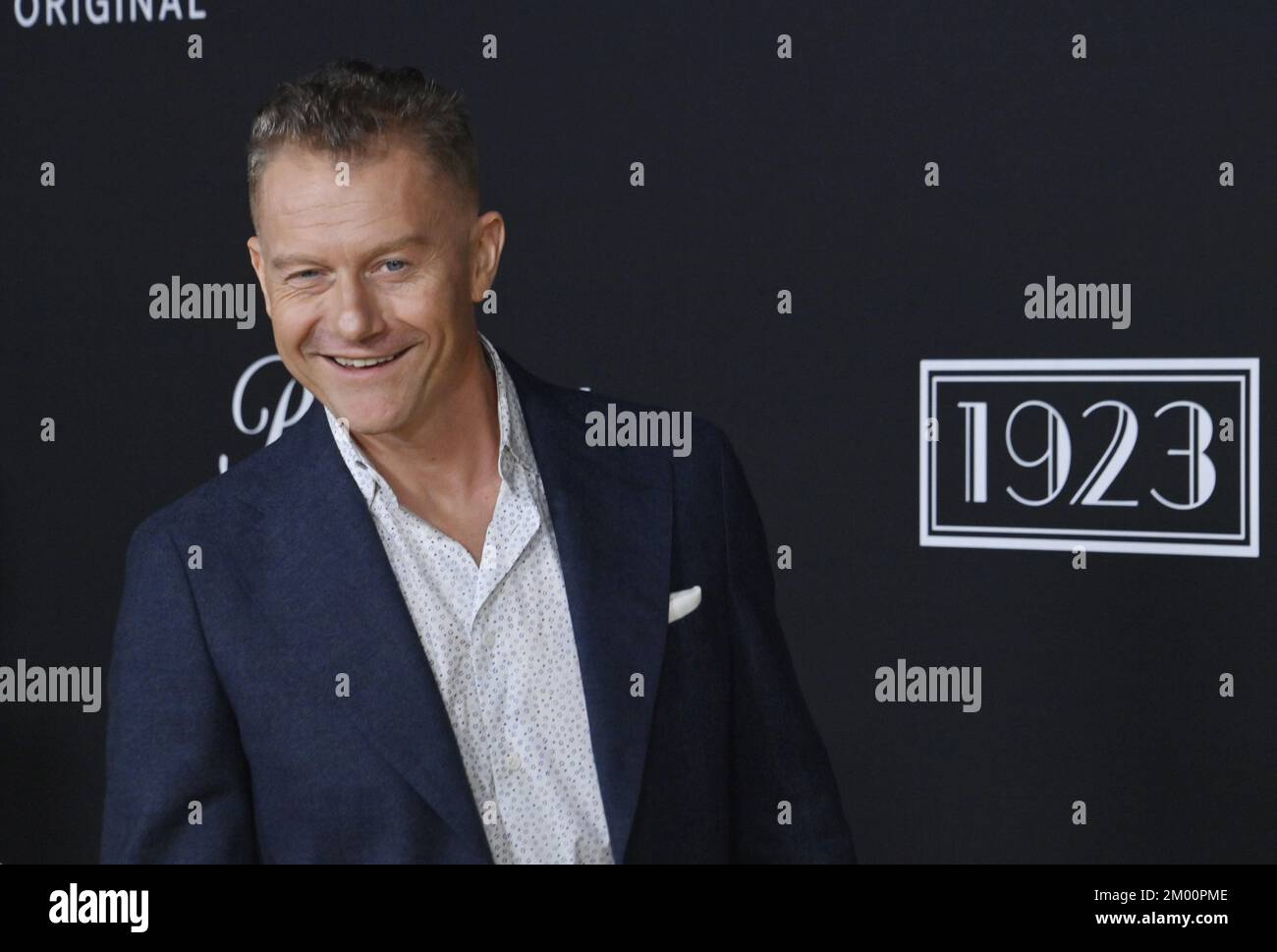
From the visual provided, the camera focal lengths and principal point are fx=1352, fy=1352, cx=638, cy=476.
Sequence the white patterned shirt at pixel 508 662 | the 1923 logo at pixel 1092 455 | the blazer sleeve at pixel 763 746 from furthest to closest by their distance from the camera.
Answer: the 1923 logo at pixel 1092 455 → the blazer sleeve at pixel 763 746 → the white patterned shirt at pixel 508 662

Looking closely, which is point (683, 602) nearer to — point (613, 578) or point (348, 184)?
point (613, 578)

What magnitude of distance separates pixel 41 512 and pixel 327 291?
1.02 m

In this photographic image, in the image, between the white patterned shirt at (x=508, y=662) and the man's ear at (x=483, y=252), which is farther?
the man's ear at (x=483, y=252)

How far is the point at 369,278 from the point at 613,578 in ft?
1.83

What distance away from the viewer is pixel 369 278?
1.96 m

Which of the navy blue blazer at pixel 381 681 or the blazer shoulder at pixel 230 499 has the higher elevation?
the blazer shoulder at pixel 230 499

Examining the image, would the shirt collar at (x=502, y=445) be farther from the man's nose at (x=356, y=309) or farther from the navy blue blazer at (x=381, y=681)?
the man's nose at (x=356, y=309)

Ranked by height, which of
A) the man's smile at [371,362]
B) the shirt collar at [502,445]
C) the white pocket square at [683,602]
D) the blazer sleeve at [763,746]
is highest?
the man's smile at [371,362]

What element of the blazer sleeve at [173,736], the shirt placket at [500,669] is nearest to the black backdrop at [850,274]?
the shirt placket at [500,669]

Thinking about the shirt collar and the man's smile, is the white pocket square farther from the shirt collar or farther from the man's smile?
the man's smile

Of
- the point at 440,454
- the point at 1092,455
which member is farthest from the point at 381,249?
the point at 1092,455

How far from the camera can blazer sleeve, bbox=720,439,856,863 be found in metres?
2.05

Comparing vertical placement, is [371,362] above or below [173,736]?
above

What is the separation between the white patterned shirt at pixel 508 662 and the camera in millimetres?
1907
